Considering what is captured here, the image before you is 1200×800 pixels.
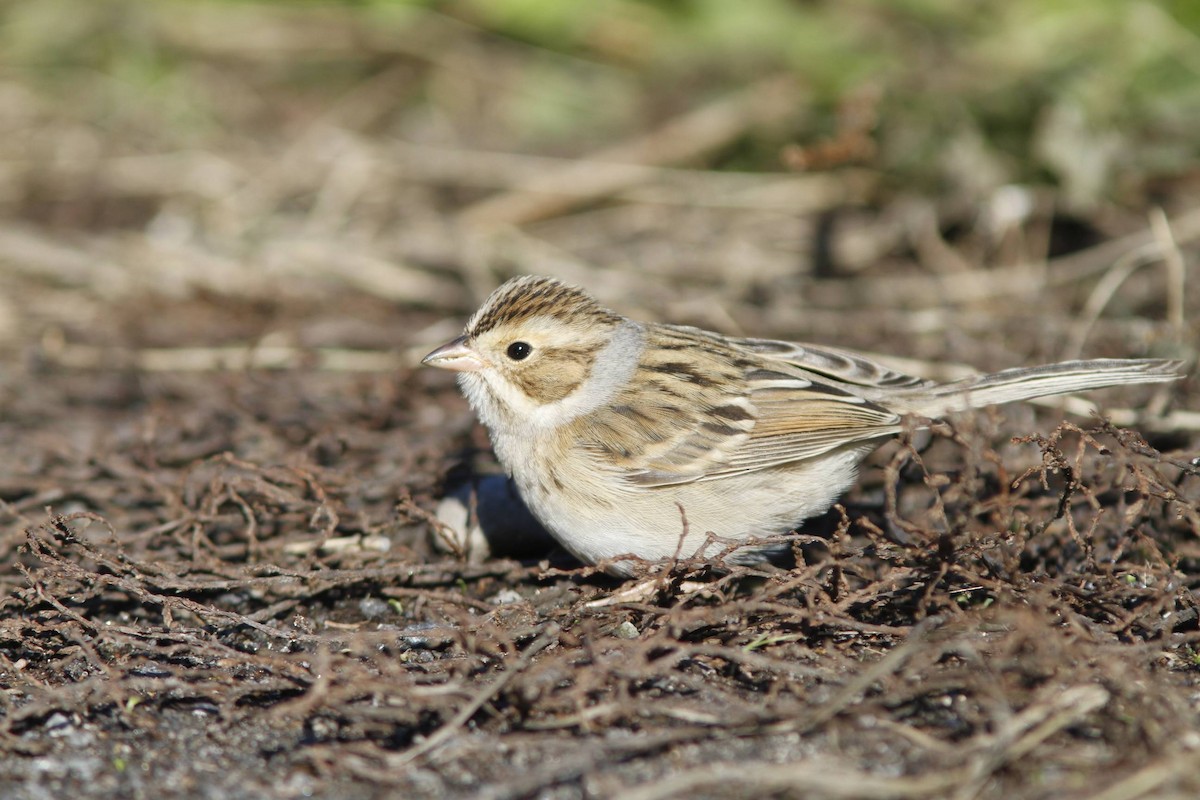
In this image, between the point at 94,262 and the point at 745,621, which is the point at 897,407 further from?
the point at 94,262

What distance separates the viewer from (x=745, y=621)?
364 centimetres

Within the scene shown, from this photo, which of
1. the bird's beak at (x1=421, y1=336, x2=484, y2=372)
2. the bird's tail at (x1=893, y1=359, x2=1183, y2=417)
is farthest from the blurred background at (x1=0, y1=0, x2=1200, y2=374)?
the bird's beak at (x1=421, y1=336, x2=484, y2=372)

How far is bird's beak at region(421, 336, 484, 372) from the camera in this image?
4.22 meters

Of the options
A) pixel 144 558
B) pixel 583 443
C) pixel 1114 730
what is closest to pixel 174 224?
pixel 144 558

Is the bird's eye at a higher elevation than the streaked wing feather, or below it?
higher

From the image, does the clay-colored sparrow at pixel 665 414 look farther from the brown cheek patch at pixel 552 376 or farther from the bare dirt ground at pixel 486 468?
the bare dirt ground at pixel 486 468

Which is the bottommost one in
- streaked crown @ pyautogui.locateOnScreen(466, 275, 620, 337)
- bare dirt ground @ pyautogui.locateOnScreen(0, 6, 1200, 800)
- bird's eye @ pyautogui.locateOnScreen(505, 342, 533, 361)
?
bare dirt ground @ pyautogui.locateOnScreen(0, 6, 1200, 800)

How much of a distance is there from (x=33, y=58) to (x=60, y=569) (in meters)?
6.60

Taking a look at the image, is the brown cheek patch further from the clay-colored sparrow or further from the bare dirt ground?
the bare dirt ground

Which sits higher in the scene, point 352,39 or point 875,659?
point 352,39

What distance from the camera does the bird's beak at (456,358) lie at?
4.22 metres

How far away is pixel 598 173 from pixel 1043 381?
437 cm

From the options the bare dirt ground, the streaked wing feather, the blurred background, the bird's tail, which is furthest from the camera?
the blurred background

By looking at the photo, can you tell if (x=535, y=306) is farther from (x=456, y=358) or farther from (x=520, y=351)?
(x=456, y=358)
